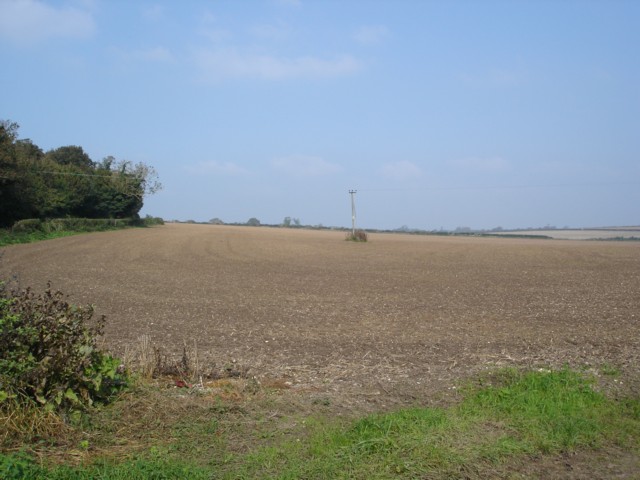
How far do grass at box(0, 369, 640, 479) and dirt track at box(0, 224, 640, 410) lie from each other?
33.9 inches

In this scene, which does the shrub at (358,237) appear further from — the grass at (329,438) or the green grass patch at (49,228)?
the grass at (329,438)

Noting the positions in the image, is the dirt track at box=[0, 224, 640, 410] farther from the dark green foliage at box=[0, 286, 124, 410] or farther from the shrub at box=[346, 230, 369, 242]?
the shrub at box=[346, 230, 369, 242]

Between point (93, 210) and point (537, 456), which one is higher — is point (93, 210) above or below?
above

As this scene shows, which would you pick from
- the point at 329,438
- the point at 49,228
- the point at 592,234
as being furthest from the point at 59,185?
the point at 592,234

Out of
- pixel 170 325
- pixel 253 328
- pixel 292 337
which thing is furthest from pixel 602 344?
pixel 170 325

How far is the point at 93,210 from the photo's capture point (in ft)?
232

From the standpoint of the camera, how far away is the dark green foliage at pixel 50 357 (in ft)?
16.9

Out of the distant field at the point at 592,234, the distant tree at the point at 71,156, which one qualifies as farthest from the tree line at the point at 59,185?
the distant field at the point at 592,234

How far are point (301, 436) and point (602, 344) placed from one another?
7.00 metres

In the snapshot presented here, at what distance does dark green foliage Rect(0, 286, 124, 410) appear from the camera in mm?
5156

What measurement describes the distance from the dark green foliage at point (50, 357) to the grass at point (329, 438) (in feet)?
1.01

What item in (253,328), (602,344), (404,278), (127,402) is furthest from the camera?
(404,278)

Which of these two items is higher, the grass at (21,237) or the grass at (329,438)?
the grass at (21,237)

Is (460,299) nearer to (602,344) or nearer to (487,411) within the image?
(602,344)
